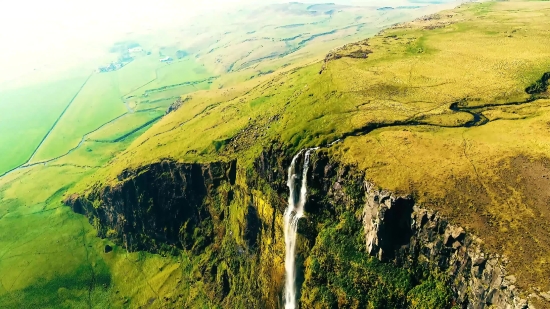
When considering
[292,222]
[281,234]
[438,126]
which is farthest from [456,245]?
[281,234]

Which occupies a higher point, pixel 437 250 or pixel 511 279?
pixel 511 279

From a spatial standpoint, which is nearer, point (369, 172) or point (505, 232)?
point (505, 232)

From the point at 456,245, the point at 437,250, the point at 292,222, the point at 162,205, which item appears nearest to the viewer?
the point at 456,245

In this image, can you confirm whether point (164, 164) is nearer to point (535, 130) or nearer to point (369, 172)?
point (369, 172)

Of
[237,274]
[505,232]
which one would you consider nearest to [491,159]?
[505,232]

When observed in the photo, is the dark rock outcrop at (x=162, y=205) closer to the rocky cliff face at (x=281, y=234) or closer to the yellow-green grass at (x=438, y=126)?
the rocky cliff face at (x=281, y=234)

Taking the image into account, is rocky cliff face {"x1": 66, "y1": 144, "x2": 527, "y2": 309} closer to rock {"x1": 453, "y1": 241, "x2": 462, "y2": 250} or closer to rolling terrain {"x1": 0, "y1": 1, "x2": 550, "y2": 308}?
rock {"x1": 453, "y1": 241, "x2": 462, "y2": 250}

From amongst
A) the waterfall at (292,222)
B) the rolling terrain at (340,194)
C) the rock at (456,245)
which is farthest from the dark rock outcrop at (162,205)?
the rock at (456,245)

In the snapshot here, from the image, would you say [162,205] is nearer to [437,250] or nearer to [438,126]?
[438,126]
